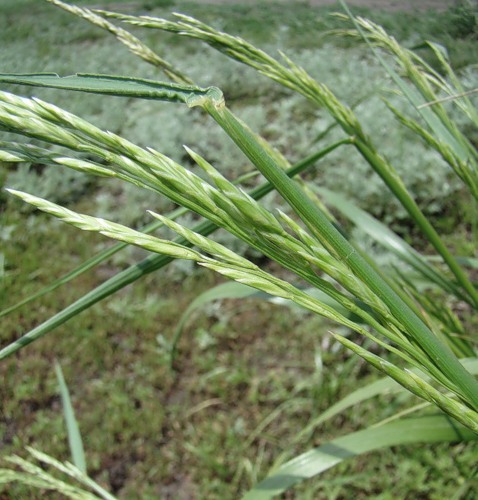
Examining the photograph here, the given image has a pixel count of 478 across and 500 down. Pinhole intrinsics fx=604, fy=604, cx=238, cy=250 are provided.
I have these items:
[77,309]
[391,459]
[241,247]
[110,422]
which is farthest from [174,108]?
[77,309]

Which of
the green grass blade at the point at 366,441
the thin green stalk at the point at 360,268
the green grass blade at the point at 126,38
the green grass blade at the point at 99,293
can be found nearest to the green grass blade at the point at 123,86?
the thin green stalk at the point at 360,268

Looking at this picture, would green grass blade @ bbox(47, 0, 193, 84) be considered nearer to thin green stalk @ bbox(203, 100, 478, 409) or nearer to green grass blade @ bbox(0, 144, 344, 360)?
green grass blade @ bbox(0, 144, 344, 360)

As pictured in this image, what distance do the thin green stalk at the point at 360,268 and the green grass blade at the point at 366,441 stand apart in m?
0.34

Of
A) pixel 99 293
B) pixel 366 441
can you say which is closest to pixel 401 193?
pixel 366 441

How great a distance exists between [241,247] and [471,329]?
106 cm

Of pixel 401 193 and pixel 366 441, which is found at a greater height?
pixel 401 193

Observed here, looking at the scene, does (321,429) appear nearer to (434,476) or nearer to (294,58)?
(434,476)

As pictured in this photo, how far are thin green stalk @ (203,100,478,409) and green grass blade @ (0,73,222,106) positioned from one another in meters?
0.04

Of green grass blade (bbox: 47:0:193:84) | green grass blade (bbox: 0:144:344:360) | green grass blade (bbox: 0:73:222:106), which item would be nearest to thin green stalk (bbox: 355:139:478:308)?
green grass blade (bbox: 0:144:344:360)

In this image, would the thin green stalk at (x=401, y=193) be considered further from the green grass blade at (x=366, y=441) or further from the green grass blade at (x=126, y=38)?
the green grass blade at (x=126, y=38)

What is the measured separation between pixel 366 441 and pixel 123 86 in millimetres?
640

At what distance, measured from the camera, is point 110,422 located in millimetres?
2176

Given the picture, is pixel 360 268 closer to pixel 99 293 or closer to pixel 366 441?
pixel 99 293

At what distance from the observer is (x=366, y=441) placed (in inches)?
34.9
